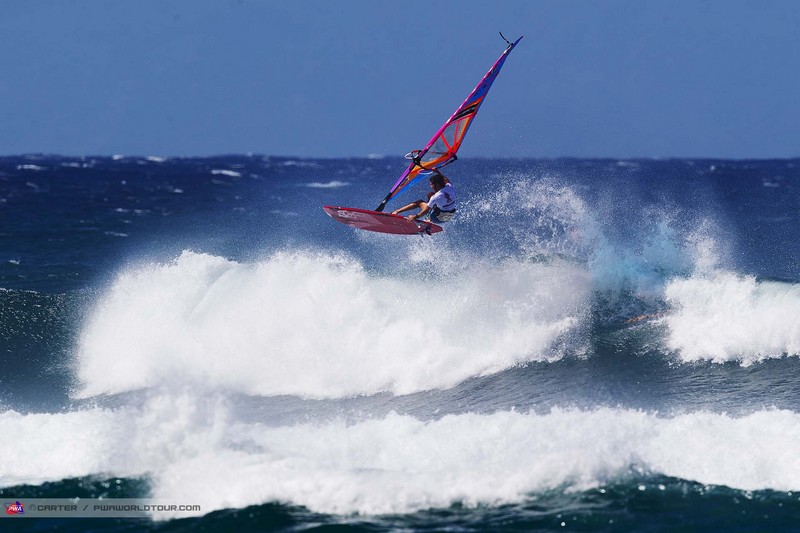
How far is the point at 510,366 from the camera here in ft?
50.9

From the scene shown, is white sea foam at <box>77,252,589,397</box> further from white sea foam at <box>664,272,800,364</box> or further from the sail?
the sail

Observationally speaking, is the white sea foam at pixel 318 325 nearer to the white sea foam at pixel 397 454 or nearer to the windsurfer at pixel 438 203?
the windsurfer at pixel 438 203

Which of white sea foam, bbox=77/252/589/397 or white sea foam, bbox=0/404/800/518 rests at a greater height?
white sea foam, bbox=77/252/589/397

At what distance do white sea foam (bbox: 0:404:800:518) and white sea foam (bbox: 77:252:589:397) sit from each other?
321 cm

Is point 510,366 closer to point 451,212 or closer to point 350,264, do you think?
point 451,212

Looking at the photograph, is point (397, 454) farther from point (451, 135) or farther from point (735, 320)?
point (735, 320)

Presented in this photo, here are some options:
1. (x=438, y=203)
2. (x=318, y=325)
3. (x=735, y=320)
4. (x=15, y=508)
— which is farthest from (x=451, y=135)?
(x=15, y=508)

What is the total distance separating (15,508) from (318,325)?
7605 mm

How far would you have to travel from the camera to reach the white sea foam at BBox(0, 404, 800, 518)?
9773 millimetres

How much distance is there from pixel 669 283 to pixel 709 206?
25.5m

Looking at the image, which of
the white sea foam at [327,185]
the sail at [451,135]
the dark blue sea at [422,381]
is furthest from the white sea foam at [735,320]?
the white sea foam at [327,185]

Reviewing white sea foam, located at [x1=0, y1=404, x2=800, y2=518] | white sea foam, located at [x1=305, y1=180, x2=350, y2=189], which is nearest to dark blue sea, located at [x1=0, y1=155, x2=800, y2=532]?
white sea foam, located at [x1=0, y1=404, x2=800, y2=518]

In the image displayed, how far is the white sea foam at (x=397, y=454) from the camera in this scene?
9.77 m

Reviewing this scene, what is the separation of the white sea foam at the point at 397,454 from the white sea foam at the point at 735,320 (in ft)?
13.4
